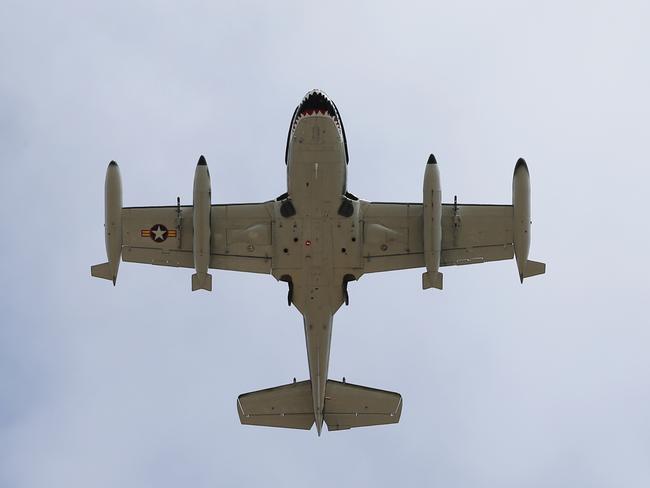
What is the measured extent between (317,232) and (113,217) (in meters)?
6.14

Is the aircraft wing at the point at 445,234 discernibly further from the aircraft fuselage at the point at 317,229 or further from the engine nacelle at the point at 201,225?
the engine nacelle at the point at 201,225

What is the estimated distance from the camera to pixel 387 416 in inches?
1391

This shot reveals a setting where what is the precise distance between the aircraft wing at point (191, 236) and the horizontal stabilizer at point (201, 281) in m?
1.70

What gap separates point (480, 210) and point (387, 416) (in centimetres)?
787

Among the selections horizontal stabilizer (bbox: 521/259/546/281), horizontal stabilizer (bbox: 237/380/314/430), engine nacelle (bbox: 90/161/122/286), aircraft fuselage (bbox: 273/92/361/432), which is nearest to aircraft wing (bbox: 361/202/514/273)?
aircraft fuselage (bbox: 273/92/361/432)

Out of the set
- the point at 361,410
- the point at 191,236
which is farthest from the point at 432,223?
the point at 361,410

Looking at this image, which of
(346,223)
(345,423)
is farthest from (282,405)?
(346,223)

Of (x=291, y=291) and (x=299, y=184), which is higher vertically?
(x=299, y=184)

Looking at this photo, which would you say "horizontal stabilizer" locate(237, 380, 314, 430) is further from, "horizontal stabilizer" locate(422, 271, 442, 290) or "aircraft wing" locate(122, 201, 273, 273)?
"horizontal stabilizer" locate(422, 271, 442, 290)

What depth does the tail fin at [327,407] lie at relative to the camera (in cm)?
3538

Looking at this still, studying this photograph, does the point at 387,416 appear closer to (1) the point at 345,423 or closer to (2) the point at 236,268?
(1) the point at 345,423

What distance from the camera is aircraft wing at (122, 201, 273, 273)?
3266cm

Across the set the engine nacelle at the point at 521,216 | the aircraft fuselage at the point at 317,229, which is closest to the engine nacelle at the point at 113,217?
the aircraft fuselage at the point at 317,229

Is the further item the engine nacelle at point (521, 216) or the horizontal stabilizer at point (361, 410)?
the horizontal stabilizer at point (361, 410)
